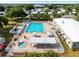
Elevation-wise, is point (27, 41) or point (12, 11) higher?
point (27, 41)

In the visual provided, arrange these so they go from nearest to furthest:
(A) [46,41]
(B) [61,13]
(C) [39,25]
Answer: (A) [46,41]
(C) [39,25]
(B) [61,13]

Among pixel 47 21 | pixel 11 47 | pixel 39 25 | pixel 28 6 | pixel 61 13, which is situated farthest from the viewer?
pixel 28 6

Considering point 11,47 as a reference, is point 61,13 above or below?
below

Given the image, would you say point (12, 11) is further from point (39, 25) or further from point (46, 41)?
point (46, 41)

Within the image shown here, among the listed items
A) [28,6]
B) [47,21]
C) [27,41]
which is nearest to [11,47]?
[27,41]

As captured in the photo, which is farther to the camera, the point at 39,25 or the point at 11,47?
the point at 39,25

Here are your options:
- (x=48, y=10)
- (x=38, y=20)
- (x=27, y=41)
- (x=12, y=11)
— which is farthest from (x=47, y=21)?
(x=27, y=41)

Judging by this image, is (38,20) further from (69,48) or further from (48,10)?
(69,48)

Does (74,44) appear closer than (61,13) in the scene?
Yes

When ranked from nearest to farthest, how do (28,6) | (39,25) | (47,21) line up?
1. (39,25)
2. (47,21)
3. (28,6)
